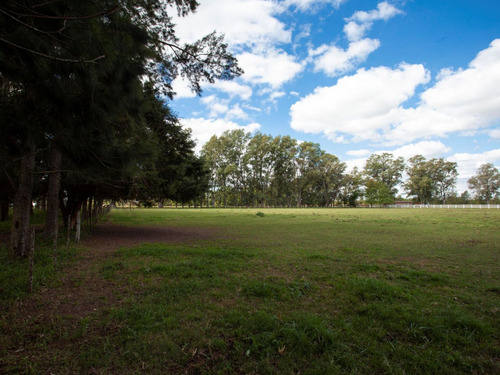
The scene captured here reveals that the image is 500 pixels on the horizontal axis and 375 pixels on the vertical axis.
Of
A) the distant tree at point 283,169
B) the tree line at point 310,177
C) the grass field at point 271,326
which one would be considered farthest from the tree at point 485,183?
the grass field at point 271,326

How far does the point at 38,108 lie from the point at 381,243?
11111 millimetres

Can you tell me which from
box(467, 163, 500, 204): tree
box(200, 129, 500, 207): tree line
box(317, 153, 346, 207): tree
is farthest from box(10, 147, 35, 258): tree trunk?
box(467, 163, 500, 204): tree

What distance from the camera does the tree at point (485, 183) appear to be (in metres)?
74.2

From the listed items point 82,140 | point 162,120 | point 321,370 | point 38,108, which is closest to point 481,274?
point 321,370

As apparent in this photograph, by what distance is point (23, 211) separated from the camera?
20.2ft

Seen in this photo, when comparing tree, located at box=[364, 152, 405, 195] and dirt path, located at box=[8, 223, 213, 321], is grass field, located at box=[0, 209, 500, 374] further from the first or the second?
tree, located at box=[364, 152, 405, 195]

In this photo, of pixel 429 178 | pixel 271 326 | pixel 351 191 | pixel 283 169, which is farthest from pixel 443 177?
pixel 271 326

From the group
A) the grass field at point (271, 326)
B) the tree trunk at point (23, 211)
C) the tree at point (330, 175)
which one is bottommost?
the grass field at point (271, 326)

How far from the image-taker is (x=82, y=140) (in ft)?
11.8

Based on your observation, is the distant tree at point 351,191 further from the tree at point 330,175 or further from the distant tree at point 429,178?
the distant tree at point 429,178

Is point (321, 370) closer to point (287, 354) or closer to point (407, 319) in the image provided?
point (287, 354)

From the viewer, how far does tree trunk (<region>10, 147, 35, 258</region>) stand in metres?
6.07

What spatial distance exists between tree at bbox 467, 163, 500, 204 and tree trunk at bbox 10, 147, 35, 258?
4080 inches

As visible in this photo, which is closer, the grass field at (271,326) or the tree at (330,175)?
the grass field at (271,326)
